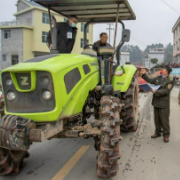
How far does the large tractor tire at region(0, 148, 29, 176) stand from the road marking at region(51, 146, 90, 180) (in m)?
0.63

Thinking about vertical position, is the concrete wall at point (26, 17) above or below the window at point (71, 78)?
above

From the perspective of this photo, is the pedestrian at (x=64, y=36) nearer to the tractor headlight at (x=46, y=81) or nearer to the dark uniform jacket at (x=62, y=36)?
the dark uniform jacket at (x=62, y=36)

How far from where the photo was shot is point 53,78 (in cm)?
335

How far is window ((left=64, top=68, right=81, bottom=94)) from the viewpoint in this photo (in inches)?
143

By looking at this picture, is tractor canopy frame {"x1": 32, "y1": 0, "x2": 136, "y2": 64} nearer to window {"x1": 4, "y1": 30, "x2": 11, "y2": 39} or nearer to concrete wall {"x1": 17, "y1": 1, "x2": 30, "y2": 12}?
window {"x1": 4, "y1": 30, "x2": 11, "y2": 39}

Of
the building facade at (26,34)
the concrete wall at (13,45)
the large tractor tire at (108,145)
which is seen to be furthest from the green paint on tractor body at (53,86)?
the concrete wall at (13,45)

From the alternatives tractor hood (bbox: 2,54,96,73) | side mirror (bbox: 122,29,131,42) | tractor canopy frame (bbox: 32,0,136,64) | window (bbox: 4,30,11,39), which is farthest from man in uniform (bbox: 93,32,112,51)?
window (bbox: 4,30,11,39)

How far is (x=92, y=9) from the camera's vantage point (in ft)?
17.9

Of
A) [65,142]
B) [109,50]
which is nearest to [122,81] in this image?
[109,50]

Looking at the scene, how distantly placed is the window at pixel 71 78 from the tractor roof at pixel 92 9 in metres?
1.67

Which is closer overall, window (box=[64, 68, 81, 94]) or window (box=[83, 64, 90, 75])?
window (box=[64, 68, 81, 94])

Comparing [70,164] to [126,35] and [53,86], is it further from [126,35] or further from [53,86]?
[126,35]

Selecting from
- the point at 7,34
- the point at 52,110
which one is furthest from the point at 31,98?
the point at 7,34

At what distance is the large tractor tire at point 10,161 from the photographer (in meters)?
3.59
